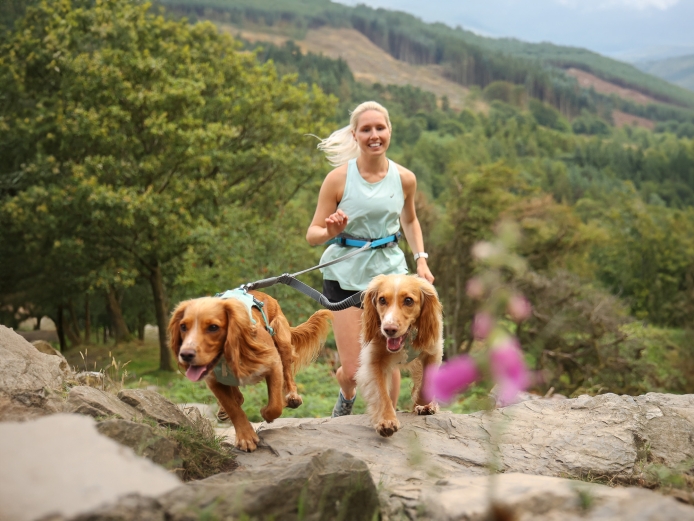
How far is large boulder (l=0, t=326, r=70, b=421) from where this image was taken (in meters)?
3.99

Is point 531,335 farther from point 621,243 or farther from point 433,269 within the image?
point 621,243

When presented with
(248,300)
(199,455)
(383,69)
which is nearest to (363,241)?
(248,300)

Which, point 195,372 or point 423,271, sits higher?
point 423,271

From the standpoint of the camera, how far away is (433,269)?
2648 cm

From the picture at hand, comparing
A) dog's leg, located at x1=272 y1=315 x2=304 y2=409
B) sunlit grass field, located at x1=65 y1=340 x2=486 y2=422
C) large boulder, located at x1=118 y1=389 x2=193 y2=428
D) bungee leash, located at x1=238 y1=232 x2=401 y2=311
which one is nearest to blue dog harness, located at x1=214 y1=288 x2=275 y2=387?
dog's leg, located at x1=272 y1=315 x2=304 y2=409

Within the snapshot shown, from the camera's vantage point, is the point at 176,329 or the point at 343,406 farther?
the point at 343,406

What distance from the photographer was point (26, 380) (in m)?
4.59

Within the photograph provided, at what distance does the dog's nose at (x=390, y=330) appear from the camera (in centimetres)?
443

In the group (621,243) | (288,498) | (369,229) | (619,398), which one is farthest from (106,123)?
(621,243)

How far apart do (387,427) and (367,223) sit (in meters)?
1.62

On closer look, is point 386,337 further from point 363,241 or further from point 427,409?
point 427,409

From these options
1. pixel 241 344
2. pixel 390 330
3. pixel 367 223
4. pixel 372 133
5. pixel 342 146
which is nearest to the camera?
pixel 241 344

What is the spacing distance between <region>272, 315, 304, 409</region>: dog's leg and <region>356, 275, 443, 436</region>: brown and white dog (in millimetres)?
514

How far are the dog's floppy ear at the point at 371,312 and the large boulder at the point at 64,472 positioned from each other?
2.03 m
